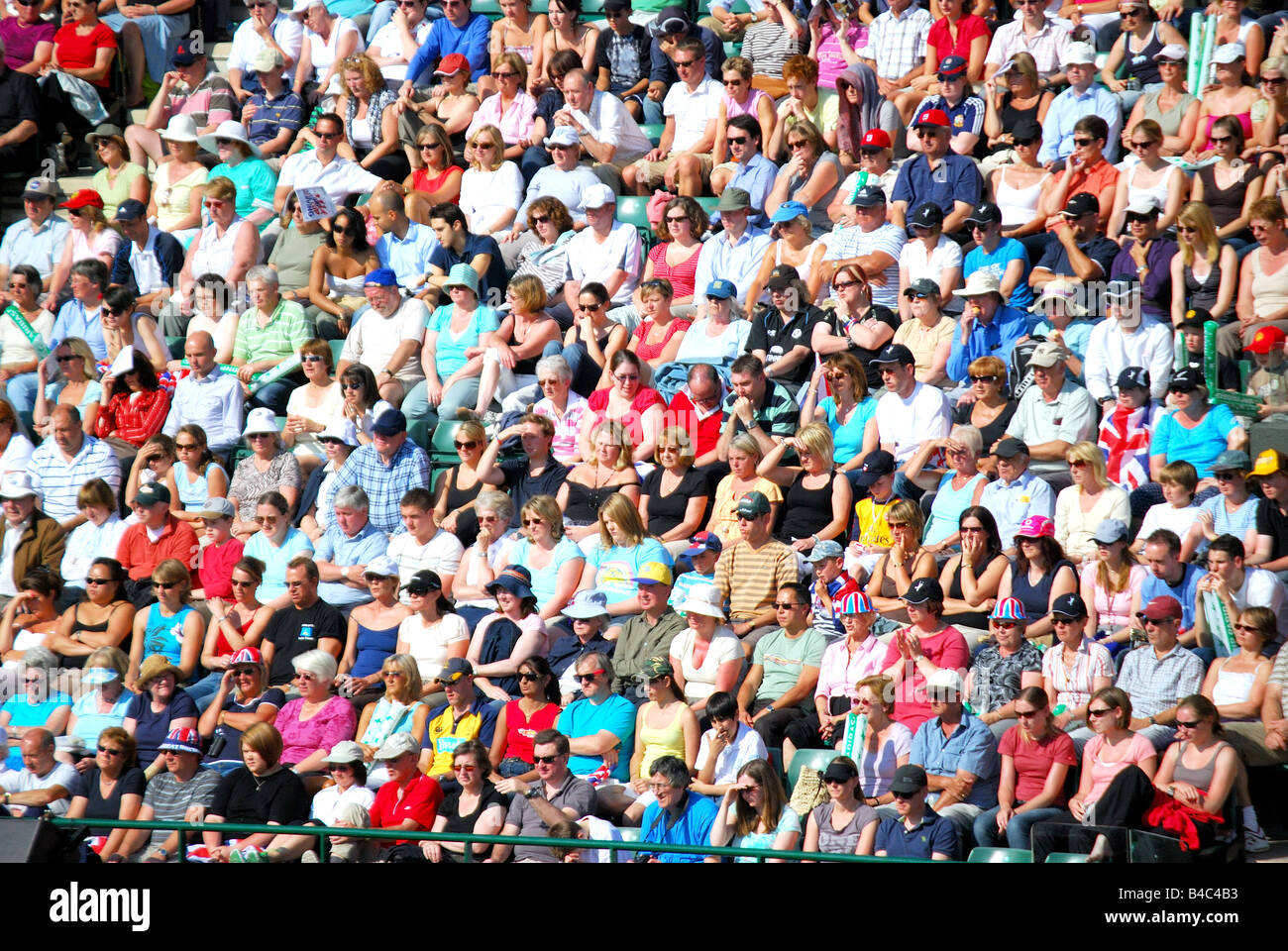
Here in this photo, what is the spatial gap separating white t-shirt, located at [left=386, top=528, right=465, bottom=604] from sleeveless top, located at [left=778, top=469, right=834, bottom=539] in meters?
1.88

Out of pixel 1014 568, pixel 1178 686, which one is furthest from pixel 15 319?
pixel 1178 686

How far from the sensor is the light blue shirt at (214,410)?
12648mm

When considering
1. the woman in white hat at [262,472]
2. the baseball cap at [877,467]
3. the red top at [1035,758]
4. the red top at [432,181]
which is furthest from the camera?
the red top at [432,181]

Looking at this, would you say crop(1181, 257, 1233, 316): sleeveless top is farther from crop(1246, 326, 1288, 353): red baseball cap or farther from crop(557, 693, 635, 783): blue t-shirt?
crop(557, 693, 635, 783): blue t-shirt

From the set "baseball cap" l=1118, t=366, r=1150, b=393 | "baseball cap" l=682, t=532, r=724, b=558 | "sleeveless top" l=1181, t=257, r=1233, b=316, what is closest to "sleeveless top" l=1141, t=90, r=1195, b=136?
"sleeveless top" l=1181, t=257, r=1233, b=316

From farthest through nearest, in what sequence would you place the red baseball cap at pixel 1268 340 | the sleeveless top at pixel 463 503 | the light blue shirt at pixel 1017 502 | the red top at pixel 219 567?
1. the red top at pixel 219 567
2. the sleeveless top at pixel 463 503
3. the red baseball cap at pixel 1268 340
4. the light blue shirt at pixel 1017 502

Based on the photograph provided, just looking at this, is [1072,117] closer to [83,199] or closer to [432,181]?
[432,181]

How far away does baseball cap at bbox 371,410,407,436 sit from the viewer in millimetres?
11781

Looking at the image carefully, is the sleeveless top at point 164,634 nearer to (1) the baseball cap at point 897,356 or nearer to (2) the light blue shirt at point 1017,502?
(1) the baseball cap at point 897,356

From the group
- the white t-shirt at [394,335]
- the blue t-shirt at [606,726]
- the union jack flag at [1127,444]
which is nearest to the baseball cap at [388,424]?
the white t-shirt at [394,335]

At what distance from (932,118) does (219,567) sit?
5170mm

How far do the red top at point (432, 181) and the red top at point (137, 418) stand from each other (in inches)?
90.6

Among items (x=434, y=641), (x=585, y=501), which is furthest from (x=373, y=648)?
(x=585, y=501)

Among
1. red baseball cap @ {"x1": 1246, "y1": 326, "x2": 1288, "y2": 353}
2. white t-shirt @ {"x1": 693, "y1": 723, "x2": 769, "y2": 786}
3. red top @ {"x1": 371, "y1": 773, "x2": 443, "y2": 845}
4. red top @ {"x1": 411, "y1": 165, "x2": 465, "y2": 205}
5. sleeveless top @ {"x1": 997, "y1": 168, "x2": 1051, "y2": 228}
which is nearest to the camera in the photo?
white t-shirt @ {"x1": 693, "y1": 723, "x2": 769, "y2": 786}
